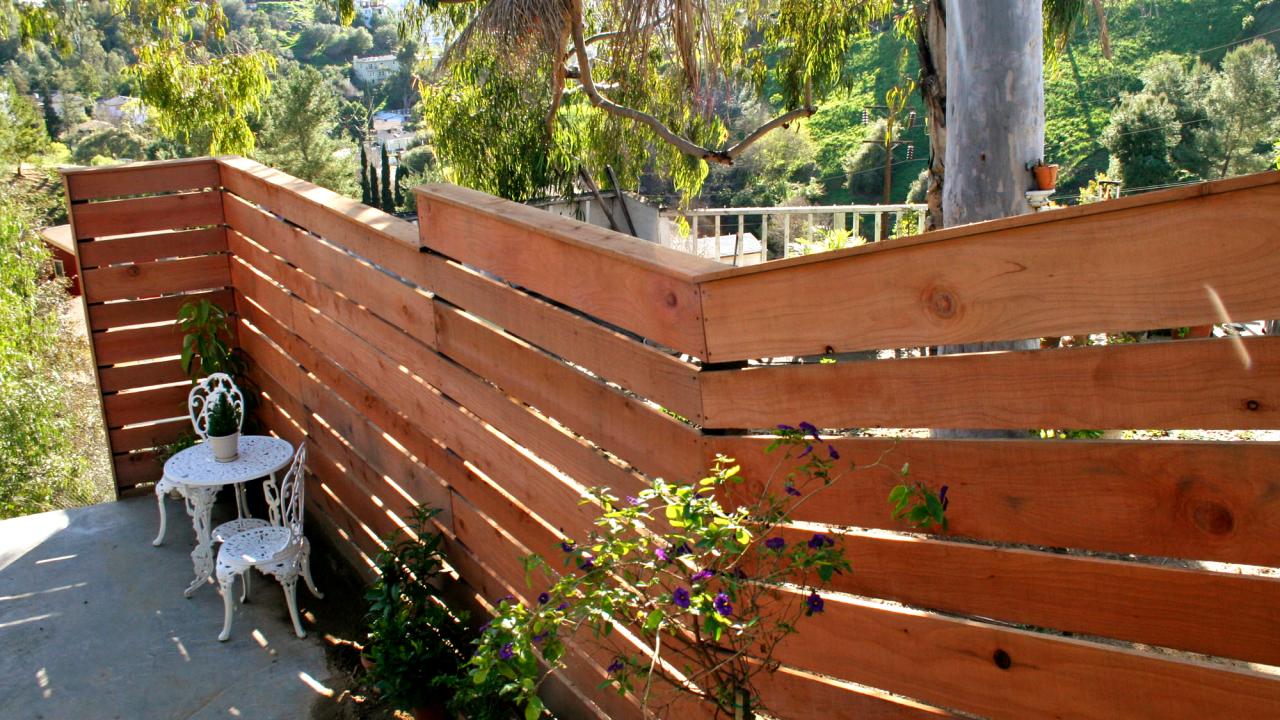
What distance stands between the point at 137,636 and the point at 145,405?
1452mm

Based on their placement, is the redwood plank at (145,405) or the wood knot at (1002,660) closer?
the wood knot at (1002,660)

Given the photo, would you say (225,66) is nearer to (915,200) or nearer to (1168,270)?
(1168,270)

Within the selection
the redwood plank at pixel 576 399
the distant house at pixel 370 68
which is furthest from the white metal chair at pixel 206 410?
the distant house at pixel 370 68

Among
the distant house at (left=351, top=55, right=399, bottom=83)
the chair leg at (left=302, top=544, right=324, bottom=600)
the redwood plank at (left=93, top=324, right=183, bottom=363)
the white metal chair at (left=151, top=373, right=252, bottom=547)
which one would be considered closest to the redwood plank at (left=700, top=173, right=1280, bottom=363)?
the chair leg at (left=302, top=544, right=324, bottom=600)

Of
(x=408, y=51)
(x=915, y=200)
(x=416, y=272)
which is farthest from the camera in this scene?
(x=408, y=51)

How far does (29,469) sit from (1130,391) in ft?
36.0

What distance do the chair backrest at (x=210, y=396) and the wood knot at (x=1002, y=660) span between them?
117 inches

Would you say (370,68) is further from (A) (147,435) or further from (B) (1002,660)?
(B) (1002,660)

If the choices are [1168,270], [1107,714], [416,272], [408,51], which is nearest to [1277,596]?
[1107,714]

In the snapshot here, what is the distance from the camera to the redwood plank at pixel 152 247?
Result: 4152mm

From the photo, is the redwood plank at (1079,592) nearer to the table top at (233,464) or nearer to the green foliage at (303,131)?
the table top at (233,464)

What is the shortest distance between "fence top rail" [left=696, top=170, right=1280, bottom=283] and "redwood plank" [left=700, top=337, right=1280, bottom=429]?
165mm

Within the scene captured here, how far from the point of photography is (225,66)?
10.9m

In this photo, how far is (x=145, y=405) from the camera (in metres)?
4.38
